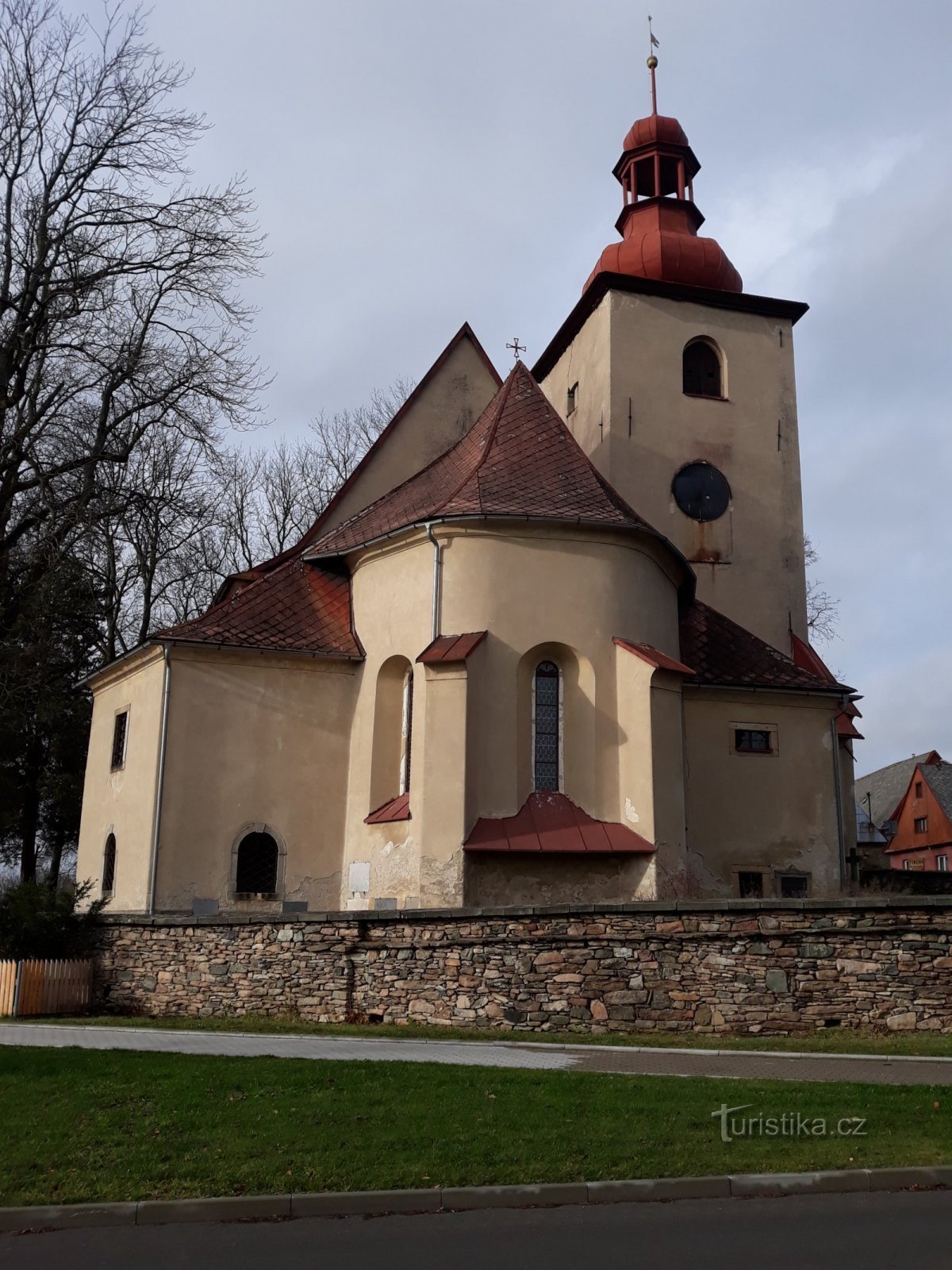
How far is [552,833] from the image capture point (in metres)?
17.8

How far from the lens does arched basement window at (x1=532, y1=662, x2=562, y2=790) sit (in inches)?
732

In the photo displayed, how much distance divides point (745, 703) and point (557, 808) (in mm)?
6110

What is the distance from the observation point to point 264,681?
20781mm

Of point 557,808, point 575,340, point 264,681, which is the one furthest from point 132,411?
point 575,340

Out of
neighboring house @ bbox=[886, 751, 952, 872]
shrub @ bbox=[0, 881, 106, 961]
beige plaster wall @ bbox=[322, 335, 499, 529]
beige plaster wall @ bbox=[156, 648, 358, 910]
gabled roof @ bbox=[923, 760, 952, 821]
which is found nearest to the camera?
shrub @ bbox=[0, 881, 106, 961]

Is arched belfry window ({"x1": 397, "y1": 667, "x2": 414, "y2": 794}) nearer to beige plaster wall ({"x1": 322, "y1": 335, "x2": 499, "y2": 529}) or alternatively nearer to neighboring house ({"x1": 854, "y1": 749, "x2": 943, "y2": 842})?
beige plaster wall ({"x1": 322, "y1": 335, "x2": 499, "y2": 529})

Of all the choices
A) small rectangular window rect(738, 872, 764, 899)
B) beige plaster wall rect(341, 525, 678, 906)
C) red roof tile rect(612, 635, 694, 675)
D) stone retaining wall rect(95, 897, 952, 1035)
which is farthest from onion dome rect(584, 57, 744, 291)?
stone retaining wall rect(95, 897, 952, 1035)

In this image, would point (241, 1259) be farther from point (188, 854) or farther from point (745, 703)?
point (745, 703)

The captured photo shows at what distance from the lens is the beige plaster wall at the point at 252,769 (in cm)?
1962

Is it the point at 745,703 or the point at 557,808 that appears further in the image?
the point at 745,703

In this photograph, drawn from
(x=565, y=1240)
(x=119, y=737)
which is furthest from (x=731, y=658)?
(x=565, y=1240)

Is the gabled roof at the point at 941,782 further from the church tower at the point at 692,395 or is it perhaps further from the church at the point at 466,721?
the church at the point at 466,721

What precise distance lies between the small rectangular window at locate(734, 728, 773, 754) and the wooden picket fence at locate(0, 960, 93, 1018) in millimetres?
12236

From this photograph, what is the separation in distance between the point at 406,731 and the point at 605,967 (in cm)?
700
